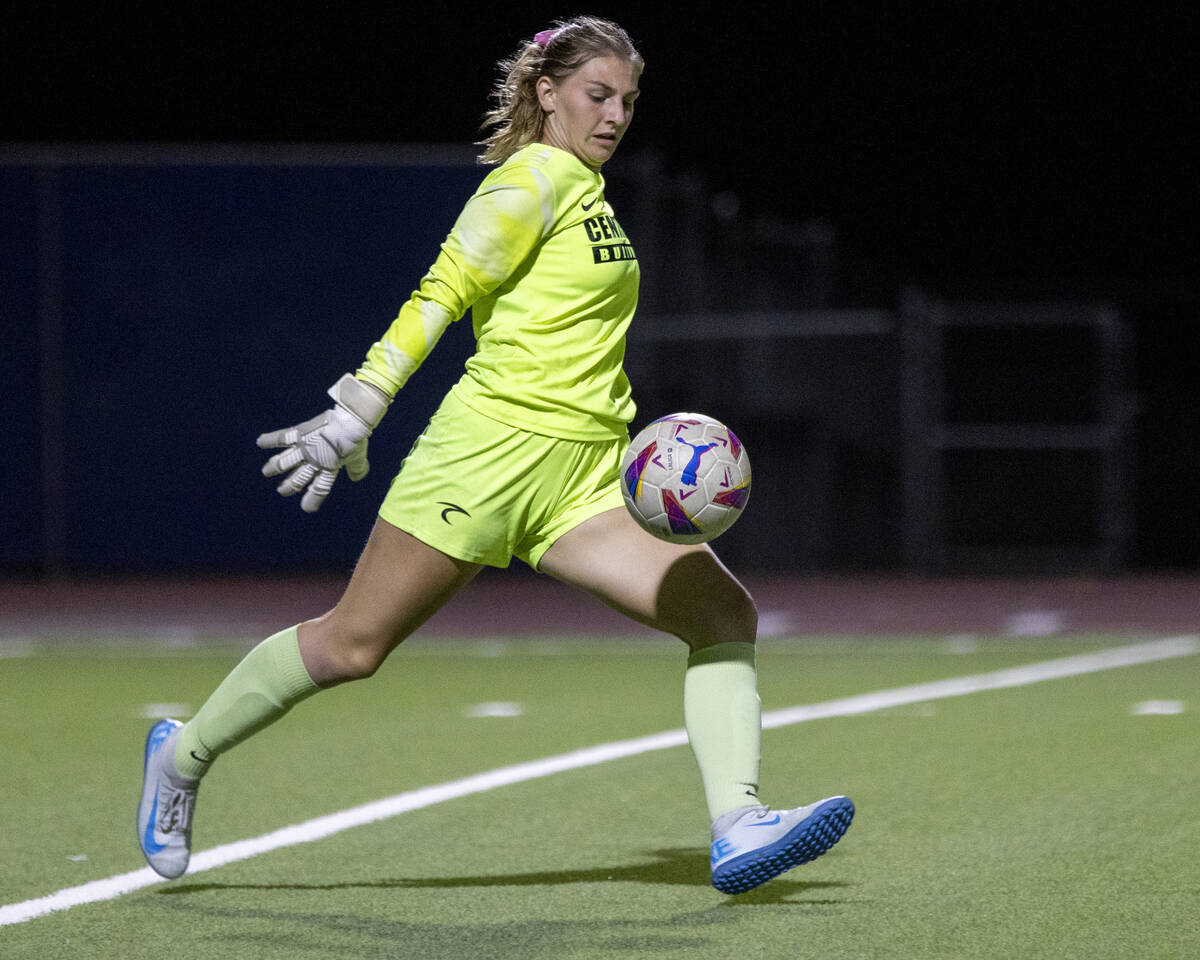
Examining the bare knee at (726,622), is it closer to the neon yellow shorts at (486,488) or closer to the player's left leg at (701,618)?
the player's left leg at (701,618)

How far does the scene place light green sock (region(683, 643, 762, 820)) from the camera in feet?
17.5

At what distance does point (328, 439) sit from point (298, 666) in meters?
0.69

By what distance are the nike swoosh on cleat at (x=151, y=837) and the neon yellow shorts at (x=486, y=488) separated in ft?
3.50

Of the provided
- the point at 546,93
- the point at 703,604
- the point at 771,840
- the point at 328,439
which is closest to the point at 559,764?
the point at 703,604

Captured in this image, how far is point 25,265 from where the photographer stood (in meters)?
21.1

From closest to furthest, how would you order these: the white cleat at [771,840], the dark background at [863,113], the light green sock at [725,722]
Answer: the white cleat at [771,840] → the light green sock at [725,722] → the dark background at [863,113]

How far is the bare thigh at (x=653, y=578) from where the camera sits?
5379 mm

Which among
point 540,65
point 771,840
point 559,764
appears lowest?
point 559,764

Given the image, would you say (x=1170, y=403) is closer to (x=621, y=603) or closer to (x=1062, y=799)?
(x=1062, y=799)

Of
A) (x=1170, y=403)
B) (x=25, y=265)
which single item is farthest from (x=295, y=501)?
(x=1170, y=403)

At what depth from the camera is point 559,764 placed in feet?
27.1

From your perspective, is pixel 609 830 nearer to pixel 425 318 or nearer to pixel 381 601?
pixel 381 601

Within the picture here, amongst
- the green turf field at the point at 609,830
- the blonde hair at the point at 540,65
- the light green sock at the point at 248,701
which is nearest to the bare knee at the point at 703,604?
the green turf field at the point at 609,830

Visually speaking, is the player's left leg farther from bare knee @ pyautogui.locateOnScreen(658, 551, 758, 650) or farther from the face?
the face
